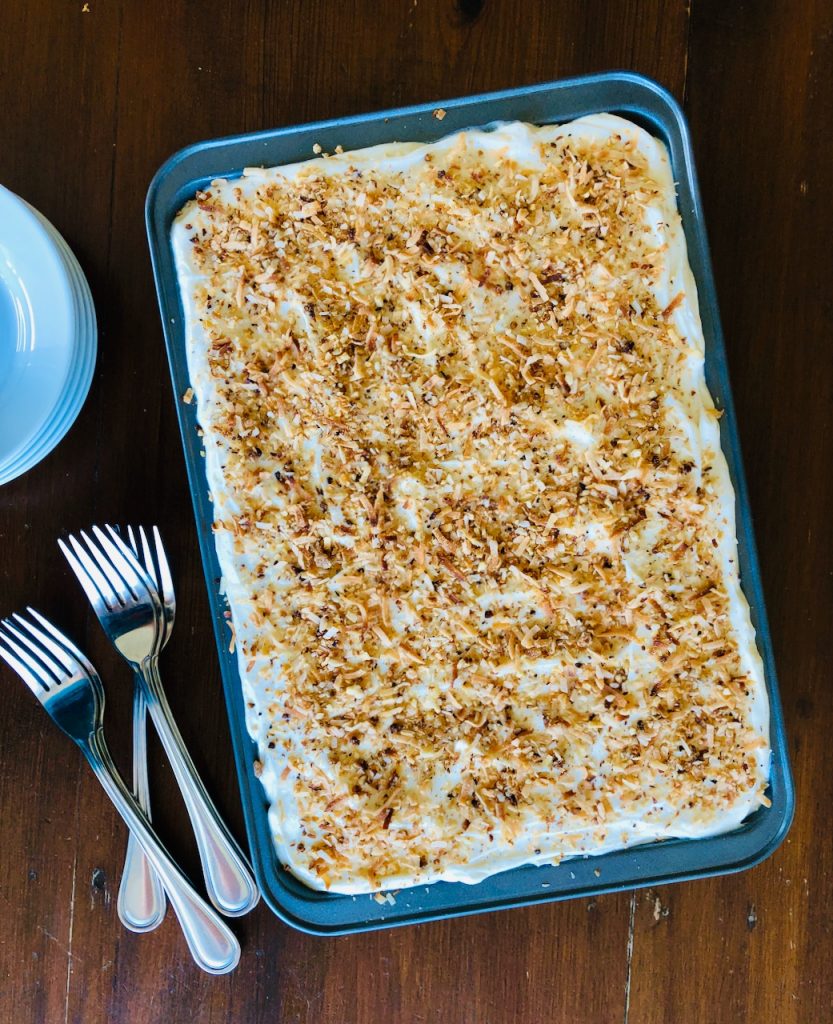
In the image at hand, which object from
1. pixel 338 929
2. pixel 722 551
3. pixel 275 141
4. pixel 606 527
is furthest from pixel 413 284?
pixel 338 929

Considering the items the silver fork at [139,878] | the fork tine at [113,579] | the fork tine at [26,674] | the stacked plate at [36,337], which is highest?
the stacked plate at [36,337]

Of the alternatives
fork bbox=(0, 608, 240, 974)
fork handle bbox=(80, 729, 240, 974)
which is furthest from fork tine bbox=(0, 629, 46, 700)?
fork handle bbox=(80, 729, 240, 974)

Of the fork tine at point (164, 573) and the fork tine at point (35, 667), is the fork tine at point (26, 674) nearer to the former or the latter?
the fork tine at point (35, 667)

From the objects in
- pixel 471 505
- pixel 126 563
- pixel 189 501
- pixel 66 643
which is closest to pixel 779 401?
pixel 471 505

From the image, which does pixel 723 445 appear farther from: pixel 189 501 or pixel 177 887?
pixel 177 887

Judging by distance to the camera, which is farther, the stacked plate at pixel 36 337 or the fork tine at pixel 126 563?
the fork tine at pixel 126 563

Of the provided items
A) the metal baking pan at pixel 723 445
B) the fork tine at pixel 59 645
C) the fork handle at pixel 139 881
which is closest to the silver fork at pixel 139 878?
the fork handle at pixel 139 881

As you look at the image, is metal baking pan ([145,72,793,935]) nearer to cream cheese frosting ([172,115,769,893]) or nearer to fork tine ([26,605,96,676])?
cream cheese frosting ([172,115,769,893])
